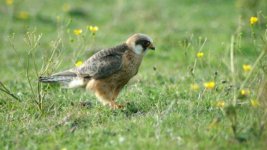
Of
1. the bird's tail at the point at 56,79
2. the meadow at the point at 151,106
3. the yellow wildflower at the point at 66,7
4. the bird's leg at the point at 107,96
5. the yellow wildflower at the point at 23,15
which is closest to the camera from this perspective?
the meadow at the point at 151,106

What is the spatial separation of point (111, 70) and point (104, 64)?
16 cm

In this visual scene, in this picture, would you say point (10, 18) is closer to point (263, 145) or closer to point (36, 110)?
point (36, 110)

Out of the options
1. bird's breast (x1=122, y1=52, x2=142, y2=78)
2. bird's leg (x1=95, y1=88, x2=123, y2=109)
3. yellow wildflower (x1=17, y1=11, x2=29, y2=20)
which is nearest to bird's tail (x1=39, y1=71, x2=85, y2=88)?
bird's leg (x1=95, y1=88, x2=123, y2=109)

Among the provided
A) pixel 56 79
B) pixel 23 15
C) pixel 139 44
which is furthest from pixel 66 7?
pixel 139 44

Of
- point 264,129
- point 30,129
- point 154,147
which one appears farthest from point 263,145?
point 30,129

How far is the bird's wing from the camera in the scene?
7648mm

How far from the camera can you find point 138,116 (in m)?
7.00

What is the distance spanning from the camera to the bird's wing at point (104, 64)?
7.65 meters

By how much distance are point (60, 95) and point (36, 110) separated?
0.90 meters

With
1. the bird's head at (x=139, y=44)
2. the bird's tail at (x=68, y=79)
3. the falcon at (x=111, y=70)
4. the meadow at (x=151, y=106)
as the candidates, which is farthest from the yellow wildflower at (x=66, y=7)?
the bird's head at (x=139, y=44)

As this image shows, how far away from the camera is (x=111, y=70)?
7629 millimetres

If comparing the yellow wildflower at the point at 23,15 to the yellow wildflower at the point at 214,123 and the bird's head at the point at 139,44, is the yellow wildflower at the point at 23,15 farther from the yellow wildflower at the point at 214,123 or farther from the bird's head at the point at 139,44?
the yellow wildflower at the point at 214,123

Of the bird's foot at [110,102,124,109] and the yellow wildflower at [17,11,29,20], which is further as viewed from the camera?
the yellow wildflower at [17,11,29,20]

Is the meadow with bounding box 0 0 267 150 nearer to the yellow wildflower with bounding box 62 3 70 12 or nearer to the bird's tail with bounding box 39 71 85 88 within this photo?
the bird's tail with bounding box 39 71 85 88
